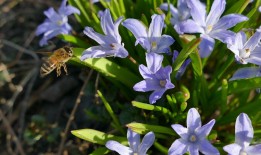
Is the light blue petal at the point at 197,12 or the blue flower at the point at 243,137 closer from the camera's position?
the blue flower at the point at 243,137

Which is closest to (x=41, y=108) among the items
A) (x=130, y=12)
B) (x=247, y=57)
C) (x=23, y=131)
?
(x=23, y=131)

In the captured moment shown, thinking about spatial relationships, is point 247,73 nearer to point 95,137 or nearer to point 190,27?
point 190,27

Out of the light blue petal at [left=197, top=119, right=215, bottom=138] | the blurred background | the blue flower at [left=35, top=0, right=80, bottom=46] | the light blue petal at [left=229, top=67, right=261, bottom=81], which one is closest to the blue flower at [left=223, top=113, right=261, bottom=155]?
the light blue petal at [left=197, top=119, right=215, bottom=138]

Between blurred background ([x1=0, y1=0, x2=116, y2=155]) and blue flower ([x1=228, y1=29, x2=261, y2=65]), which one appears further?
blurred background ([x1=0, y1=0, x2=116, y2=155])

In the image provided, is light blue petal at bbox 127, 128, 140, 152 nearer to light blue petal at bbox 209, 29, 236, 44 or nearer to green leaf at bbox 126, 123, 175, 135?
green leaf at bbox 126, 123, 175, 135

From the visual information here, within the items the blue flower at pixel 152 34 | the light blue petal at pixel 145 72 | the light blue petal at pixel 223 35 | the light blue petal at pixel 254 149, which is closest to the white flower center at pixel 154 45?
the blue flower at pixel 152 34

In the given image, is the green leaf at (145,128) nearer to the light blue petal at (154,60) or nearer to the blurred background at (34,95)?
the light blue petal at (154,60)

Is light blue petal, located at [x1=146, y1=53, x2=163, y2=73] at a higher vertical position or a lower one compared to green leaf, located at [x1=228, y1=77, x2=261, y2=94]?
higher

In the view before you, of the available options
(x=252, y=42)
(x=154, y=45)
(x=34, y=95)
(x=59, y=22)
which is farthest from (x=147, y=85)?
(x=34, y=95)
